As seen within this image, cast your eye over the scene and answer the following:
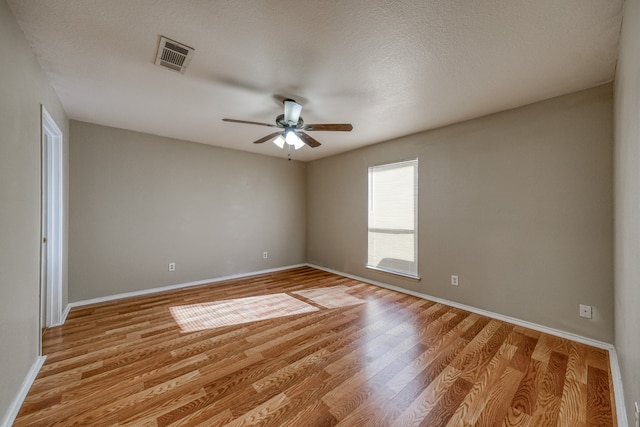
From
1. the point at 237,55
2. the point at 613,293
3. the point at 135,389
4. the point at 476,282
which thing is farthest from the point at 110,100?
the point at 613,293

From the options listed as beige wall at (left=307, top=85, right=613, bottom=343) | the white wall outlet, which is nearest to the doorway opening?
beige wall at (left=307, top=85, right=613, bottom=343)

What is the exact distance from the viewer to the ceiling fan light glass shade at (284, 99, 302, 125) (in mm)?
2500

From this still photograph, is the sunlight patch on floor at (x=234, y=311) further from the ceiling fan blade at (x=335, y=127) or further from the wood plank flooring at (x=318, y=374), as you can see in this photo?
the ceiling fan blade at (x=335, y=127)

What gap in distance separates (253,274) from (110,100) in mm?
3393

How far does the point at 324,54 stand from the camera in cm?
187

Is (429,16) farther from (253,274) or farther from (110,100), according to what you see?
(253,274)

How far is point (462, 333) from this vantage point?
2531 millimetres

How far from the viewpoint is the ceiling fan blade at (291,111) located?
250 centimetres

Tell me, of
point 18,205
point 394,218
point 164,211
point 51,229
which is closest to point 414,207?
point 394,218

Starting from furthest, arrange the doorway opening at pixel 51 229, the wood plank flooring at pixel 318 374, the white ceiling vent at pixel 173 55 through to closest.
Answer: the doorway opening at pixel 51 229
the white ceiling vent at pixel 173 55
the wood plank flooring at pixel 318 374

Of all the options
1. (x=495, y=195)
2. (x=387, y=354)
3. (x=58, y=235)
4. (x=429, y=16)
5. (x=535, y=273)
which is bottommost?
(x=387, y=354)

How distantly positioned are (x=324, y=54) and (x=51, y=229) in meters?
3.33

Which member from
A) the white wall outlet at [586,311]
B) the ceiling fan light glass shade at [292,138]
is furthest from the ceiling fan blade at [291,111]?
the white wall outlet at [586,311]

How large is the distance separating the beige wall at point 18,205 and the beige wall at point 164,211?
158 cm
